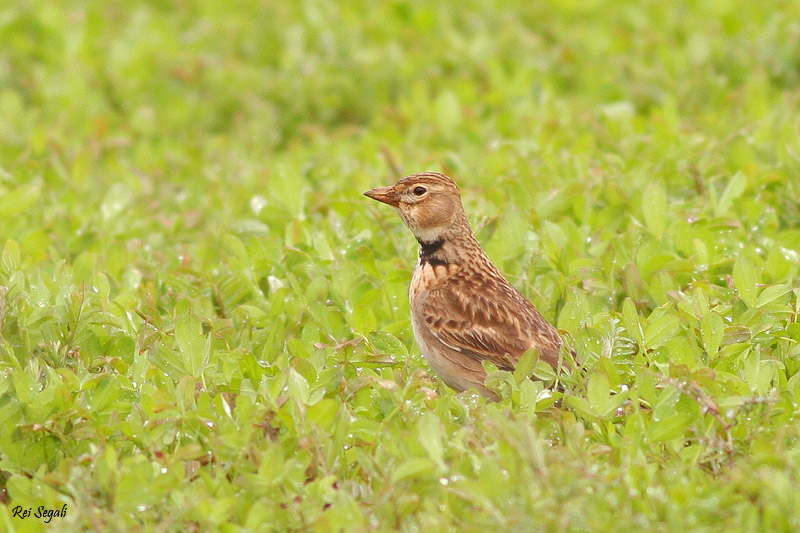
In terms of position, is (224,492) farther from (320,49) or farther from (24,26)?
(24,26)

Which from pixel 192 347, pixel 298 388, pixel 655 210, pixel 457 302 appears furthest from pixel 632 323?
pixel 192 347

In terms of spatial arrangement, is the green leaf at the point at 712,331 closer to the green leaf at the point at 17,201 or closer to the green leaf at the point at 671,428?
the green leaf at the point at 671,428

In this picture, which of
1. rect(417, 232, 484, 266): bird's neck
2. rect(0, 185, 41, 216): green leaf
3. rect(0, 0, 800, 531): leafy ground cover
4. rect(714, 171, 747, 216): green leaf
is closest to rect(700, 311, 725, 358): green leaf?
rect(0, 0, 800, 531): leafy ground cover

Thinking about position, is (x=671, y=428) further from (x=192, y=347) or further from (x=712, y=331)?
(x=192, y=347)

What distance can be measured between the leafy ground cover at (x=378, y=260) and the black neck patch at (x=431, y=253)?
35cm

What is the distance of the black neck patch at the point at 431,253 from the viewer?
6.28 meters

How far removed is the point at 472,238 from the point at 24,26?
7.69 metres

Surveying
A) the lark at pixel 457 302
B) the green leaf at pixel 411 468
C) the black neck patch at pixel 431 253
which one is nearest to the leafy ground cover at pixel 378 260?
the green leaf at pixel 411 468

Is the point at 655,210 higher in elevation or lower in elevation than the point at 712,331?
lower

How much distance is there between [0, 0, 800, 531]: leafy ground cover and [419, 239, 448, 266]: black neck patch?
353 mm

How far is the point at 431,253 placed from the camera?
6.35m

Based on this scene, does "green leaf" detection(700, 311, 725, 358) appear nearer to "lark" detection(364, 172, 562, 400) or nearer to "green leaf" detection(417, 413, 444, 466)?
"lark" detection(364, 172, 562, 400)

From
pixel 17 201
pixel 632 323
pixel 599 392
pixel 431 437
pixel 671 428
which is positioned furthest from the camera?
pixel 17 201

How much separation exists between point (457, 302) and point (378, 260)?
135 centimetres
